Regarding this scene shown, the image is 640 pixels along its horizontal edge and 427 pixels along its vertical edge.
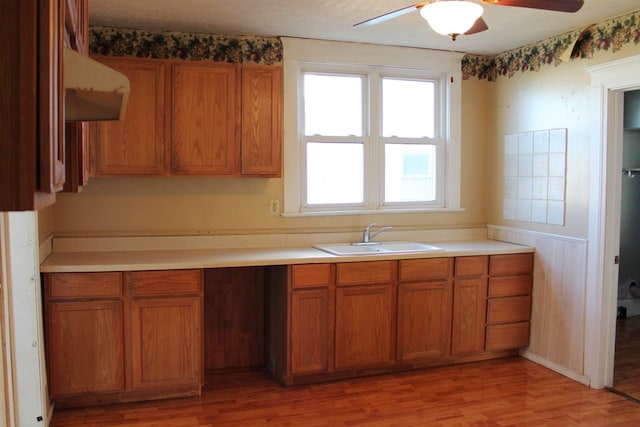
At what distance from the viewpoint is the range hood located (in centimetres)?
92

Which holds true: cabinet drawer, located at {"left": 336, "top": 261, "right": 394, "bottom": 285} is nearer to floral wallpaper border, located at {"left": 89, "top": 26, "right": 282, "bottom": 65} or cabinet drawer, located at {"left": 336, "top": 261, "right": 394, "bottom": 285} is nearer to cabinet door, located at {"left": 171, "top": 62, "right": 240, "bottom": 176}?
cabinet door, located at {"left": 171, "top": 62, "right": 240, "bottom": 176}

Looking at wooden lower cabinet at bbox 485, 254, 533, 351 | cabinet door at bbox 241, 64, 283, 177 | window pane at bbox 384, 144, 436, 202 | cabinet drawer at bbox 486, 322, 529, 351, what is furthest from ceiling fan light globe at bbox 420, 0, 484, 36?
cabinet drawer at bbox 486, 322, 529, 351

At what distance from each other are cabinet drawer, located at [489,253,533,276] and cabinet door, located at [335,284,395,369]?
2.74 feet

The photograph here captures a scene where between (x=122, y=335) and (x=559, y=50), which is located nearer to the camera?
(x=122, y=335)

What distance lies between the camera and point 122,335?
3.26 meters

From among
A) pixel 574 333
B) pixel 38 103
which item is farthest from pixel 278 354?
pixel 38 103

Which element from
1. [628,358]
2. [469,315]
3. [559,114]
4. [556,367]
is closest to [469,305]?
[469,315]

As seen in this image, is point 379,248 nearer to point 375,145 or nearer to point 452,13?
point 375,145

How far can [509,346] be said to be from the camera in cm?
416

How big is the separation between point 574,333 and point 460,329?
2.46ft

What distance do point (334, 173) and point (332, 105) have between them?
51 centimetres

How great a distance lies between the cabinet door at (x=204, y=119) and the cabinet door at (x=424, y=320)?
149 cm

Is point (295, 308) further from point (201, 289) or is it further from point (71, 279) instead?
point (71, 279)

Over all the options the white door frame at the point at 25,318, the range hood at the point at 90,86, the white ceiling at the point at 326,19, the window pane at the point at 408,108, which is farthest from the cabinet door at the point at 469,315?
the range hood at the point at 90,86
